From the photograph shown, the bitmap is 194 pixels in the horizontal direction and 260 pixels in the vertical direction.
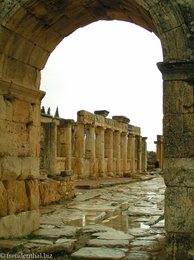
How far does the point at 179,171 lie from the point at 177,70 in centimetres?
141

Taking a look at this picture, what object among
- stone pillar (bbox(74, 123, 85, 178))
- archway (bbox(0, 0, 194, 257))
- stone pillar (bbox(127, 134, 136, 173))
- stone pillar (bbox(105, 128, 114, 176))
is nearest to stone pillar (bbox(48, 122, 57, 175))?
stone pillar (bbox(74, 123, 85, 178))

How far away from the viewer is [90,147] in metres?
29.2

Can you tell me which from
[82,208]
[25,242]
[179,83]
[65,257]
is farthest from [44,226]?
[179,83]

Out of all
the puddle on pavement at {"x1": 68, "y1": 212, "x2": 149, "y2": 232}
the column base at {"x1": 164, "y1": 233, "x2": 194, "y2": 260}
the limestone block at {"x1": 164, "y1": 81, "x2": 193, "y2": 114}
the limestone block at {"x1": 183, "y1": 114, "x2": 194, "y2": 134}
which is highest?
the limestone block at {"x1": 164, "y1": 81, "x2": 193, "y2": 114}

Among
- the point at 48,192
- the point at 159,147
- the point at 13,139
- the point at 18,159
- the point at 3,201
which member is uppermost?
the point at 159,147

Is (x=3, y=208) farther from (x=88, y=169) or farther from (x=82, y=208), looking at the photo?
(x=88, y=169)

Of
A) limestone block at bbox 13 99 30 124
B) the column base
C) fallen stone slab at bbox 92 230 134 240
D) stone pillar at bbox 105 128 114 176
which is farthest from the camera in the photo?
stone pillar at bbox 105 128 114 176

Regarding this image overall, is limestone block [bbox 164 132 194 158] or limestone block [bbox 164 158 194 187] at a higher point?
limestone block [bbox 164 132 194 158]

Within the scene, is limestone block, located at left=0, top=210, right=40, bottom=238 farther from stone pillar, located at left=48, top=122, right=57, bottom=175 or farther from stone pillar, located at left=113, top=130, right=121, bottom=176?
stone pillar, located at left=113, top=130, right=121, bottom=176

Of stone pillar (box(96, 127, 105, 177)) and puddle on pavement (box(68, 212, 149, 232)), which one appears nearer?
puddle on pavement (box(68, 212, 149, 232))

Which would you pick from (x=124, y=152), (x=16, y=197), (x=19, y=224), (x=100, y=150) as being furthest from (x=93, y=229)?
(x=124, y=152)

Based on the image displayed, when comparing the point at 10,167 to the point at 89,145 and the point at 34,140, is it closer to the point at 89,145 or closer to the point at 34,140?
the point at 34,140

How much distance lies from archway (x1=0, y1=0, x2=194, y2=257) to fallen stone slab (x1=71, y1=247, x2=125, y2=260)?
3.13 feet

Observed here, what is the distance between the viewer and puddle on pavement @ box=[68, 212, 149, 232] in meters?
9.60
